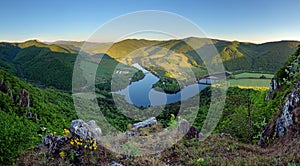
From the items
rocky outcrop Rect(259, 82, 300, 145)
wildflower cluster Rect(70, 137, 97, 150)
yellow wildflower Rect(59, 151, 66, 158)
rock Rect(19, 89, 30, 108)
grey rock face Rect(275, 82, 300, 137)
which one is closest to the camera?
yellow wildflower Rect(59, 151, 66, 158)

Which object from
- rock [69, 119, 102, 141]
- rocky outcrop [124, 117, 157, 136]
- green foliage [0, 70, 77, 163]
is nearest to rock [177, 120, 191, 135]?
rocky outcrop [124, 117, 157, 136]

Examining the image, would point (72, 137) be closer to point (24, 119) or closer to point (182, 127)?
point (182, 127)

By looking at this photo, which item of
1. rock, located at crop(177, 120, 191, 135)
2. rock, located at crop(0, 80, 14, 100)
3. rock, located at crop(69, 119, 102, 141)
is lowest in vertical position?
rock, located at crop(0, 80, 14, 100)

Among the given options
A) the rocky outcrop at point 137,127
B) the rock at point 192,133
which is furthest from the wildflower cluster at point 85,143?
the rock at point 192,133

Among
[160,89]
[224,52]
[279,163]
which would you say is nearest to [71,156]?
[279,163]

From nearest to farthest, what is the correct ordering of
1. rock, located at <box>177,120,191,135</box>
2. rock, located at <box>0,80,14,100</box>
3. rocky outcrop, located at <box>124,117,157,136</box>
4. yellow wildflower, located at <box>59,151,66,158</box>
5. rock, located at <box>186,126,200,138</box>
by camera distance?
1. yellow wildflower, located at <box>59,151,66,158</box>
2. rocky outcrop, located at <box>124,117,157,136</box>
3. rock, located at <box>177,120,191,135</box>
4. rock, located at <box>186,126,200,138</box>
5. rock, located at <box>0,80,14,100</box>

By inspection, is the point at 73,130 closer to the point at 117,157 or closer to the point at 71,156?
the point at 71,156

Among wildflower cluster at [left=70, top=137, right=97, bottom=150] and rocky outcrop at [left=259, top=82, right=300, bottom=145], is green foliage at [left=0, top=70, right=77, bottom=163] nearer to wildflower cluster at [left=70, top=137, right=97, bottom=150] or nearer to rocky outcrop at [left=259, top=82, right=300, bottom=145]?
wildflower cluster at [left=70, top=137, right=97, bottom=150]

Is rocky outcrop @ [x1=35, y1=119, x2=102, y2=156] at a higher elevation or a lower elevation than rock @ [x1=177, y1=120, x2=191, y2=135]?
higher
